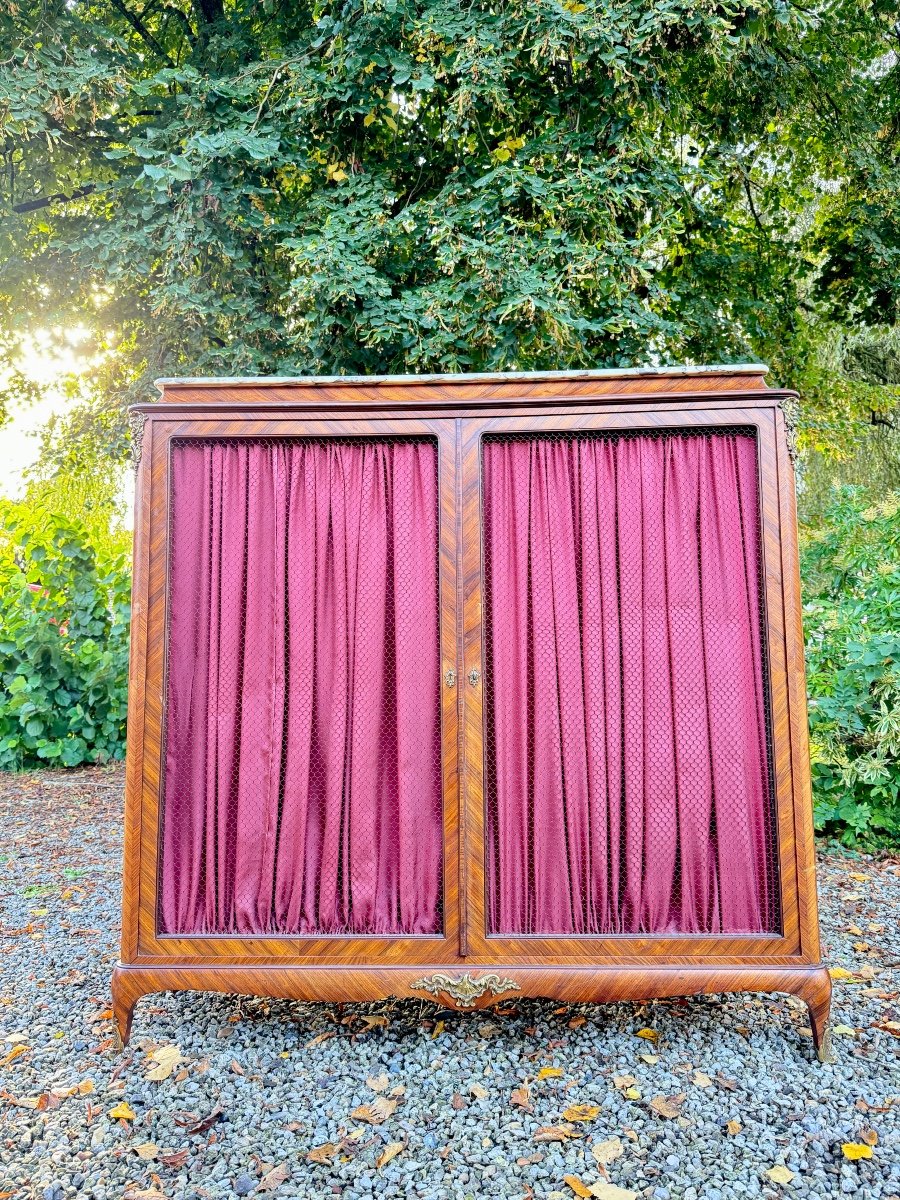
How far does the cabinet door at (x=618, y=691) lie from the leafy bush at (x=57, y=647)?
5126mm

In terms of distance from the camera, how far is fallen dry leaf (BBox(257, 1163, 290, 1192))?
6.56 feet

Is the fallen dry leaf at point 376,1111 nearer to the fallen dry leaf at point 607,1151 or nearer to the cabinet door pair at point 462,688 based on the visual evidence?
the cabinet door pair at point 462,688

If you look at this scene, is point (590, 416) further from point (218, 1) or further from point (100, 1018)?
point (218, 1)

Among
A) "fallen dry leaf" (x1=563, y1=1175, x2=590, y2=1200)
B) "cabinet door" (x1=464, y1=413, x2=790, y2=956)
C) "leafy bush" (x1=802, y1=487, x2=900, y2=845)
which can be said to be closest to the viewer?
"fallen dry leaf" (x1=563, y1=1175, x2=590, y2=1200)

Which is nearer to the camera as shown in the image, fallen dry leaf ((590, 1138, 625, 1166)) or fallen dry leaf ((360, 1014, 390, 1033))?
fallen dry leaf ((590, 1138, 625, 1166))

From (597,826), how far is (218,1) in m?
8.15

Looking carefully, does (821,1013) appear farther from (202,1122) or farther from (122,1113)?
(122,1113)

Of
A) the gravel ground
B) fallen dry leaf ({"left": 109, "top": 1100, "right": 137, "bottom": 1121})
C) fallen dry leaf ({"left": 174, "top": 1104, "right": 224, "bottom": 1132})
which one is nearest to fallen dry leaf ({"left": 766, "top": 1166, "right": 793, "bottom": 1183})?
the gravel ground

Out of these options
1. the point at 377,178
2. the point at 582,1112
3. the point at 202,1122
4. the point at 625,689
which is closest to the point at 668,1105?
the point at 582,1112

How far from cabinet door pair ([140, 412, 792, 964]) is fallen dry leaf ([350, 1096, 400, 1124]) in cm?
40

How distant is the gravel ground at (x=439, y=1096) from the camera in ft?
6.68

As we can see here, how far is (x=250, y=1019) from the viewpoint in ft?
9.52

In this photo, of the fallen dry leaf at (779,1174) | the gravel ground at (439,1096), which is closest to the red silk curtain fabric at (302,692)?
the gravel ground at (439,1096)

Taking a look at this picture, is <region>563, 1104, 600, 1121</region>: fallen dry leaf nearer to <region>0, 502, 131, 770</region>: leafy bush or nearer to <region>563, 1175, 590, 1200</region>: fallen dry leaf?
<region>563, 1175, 590, 1200</region>: fallen dry leaf
